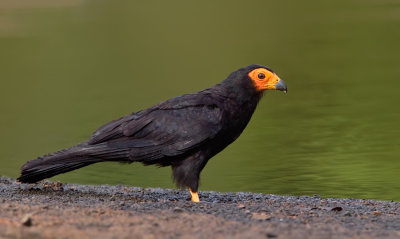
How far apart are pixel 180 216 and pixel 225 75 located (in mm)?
14457

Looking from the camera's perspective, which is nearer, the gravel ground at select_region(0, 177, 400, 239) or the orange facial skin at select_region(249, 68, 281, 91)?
the gravel ground at select_region(0, 177, 400, 239)

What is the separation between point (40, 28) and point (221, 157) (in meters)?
21.8

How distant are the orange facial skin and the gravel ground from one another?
1.21 metres

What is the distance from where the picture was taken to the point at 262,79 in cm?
946

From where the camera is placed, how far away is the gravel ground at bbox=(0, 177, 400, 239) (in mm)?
6438

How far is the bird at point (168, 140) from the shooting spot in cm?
886

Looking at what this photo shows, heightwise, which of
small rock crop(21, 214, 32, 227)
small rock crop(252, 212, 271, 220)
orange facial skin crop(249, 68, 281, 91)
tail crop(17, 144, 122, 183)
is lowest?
small rock crop(252, 212, 271, 220)

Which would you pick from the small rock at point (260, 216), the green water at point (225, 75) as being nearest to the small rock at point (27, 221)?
the small rock at point (260, 216)

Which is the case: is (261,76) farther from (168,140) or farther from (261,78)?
(168,140)

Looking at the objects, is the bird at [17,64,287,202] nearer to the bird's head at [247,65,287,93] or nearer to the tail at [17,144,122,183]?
the tail at [17,144,122,183]

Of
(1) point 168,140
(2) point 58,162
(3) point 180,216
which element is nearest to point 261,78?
(1) point 168,140

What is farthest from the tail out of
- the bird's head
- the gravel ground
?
the bird's head

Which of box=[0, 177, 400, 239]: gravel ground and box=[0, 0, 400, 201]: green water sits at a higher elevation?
box=[0, 0, 400, 201]: green water

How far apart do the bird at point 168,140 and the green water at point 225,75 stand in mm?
1991
